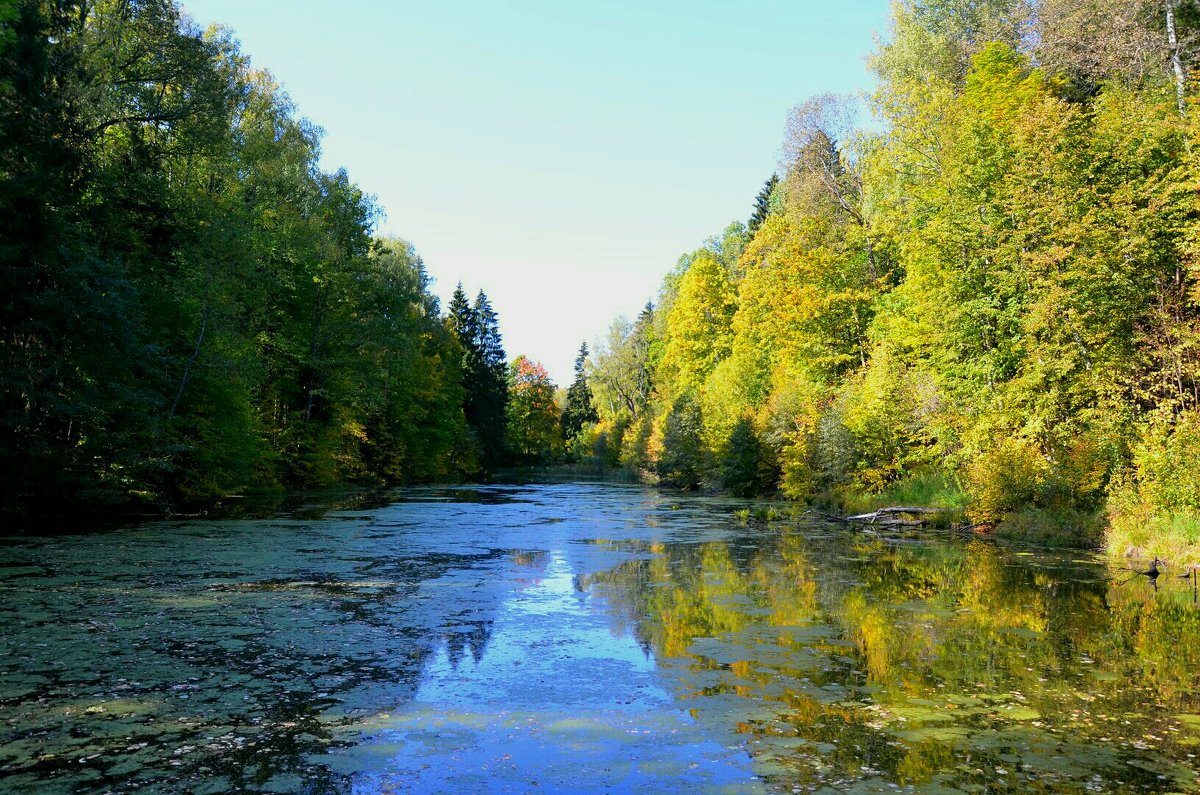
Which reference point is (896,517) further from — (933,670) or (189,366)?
(189,366)

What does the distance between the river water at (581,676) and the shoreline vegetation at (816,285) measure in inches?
187

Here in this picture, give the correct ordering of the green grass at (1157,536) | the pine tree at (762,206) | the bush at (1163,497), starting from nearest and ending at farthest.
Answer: the green grass at (1157,536)
the bush at (1163,497)
the pine tree at (762,206)

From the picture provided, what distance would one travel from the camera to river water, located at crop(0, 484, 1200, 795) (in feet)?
14.5

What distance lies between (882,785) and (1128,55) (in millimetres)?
24188

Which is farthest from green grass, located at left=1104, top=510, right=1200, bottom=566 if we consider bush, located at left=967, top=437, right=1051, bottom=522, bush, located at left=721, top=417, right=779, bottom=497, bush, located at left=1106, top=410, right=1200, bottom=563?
bush, located at left=721, top=417, right=779, bottom=497

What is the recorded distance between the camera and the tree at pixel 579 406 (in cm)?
8675

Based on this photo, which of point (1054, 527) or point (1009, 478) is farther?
point (1009, 478)

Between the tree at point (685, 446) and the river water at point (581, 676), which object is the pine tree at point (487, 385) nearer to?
the tree at point (685, 446)

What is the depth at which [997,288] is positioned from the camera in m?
20.2

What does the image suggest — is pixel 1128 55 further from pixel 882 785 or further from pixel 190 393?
pixel 190 393

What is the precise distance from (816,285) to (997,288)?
1134 centimetres

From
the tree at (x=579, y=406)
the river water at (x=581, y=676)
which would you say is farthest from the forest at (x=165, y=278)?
the tree at (x=579, y=406)

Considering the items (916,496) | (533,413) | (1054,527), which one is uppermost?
(533,413)

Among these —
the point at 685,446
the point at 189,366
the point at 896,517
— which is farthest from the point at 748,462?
the point at 189,366
